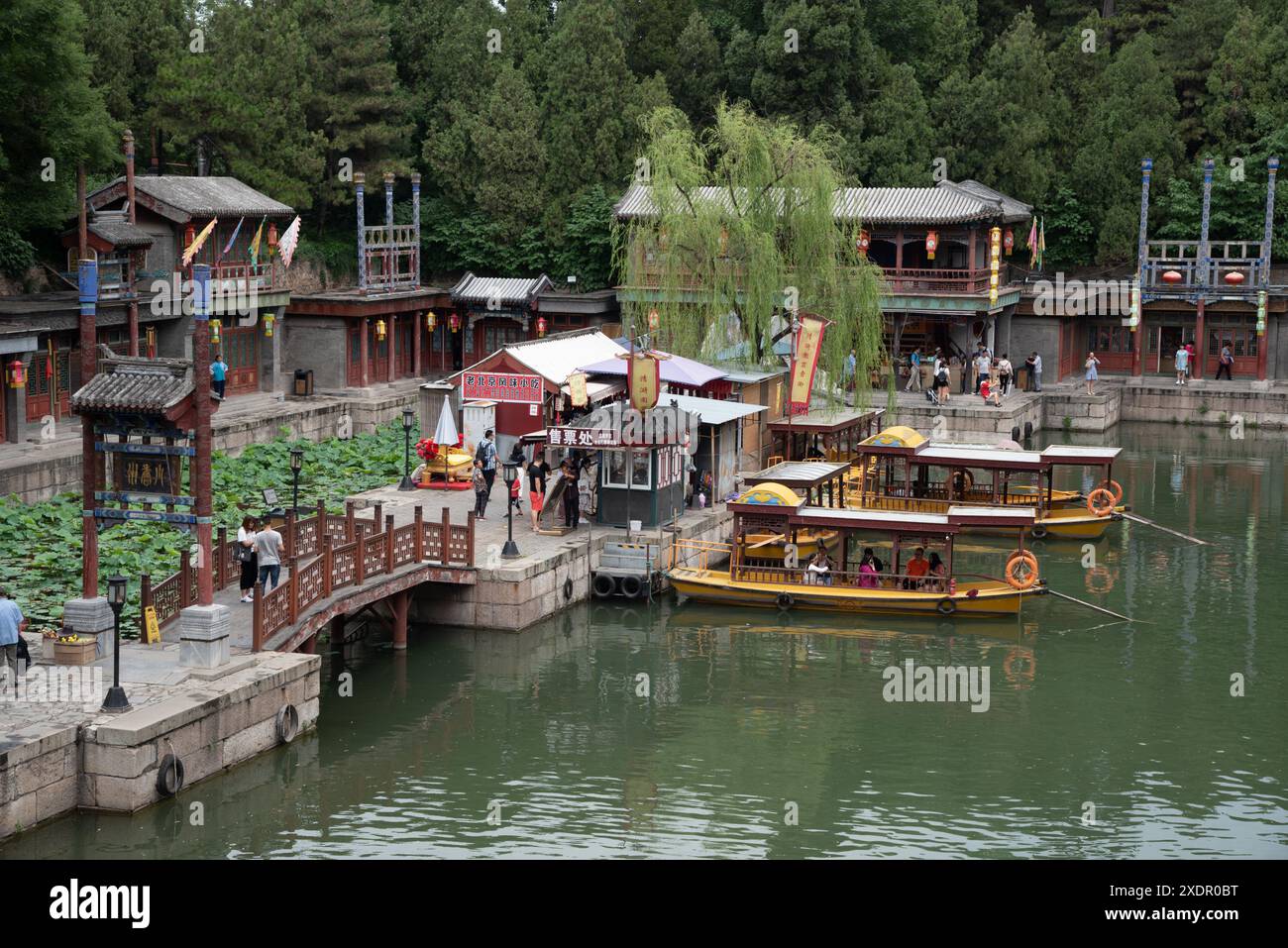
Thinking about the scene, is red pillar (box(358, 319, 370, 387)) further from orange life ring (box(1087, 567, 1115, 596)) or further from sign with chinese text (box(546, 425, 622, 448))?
orange life ring (box(1087, 567, 1115, 596))

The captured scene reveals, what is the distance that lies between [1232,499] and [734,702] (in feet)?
69.2

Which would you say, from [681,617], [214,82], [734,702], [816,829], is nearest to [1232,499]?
A: [681,617]

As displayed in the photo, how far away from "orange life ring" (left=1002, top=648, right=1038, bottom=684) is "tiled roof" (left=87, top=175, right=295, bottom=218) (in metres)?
26.3

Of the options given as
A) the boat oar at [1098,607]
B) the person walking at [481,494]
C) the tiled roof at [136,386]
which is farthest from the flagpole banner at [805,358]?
the tiled roof at [136,386]

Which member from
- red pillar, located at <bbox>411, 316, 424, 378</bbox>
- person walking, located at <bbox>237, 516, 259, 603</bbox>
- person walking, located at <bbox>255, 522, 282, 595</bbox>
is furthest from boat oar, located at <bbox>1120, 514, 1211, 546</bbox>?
red pillar, located at <bbox>411, 316, 424, 378</bbox>

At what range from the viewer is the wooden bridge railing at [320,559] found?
24.3 meters

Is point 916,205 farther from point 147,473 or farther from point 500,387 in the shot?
point 147,473

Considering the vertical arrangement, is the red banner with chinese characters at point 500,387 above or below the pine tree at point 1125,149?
below

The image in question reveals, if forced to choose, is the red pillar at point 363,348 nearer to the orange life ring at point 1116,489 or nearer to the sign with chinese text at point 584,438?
the sign with chinese text at point 584,438

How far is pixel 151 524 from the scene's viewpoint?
1353 inches

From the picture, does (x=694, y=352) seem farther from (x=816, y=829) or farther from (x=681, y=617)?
(x=816, y=829)

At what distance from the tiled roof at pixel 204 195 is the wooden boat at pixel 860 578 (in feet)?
67.3

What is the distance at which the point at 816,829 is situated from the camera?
839 inches

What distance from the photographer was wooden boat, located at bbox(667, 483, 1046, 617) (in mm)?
30953
